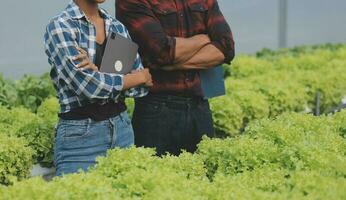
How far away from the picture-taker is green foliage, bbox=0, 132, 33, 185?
534cm

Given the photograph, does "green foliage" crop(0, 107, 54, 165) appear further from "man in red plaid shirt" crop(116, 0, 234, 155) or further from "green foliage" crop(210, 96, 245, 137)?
"green foliage" crop(210, 96, 245, 137)

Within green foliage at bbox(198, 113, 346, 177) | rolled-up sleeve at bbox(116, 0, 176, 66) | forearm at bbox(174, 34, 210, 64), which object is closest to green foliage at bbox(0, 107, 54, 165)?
rolled-up sleeve at bbox(116, 0, 176, 66)

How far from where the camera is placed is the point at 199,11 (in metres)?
5.39

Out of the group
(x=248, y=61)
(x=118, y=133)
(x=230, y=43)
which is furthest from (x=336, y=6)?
(x=118, y=133)

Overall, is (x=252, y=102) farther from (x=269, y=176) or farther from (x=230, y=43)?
(x=269, y=176)

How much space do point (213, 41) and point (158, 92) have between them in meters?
0.58

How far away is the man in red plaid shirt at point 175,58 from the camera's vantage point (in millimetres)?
5223

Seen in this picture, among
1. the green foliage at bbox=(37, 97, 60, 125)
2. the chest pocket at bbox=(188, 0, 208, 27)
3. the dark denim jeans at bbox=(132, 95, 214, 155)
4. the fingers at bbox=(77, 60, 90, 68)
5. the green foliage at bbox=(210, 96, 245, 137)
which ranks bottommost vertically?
the green foliage at bbox=(210, 96, 245, 137)

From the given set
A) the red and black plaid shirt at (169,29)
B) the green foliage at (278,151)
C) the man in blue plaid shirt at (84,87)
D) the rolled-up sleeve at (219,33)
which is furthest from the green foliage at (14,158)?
the rolled-up sleeve at (219,33)

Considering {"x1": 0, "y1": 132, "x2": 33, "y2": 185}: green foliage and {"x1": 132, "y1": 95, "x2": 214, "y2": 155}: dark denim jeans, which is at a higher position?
{"x1": 132, "y1": 95, "x2": 214, "y2": 155}: dark denim jeans

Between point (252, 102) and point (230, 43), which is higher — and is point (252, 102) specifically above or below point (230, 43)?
below

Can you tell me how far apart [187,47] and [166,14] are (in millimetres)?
288

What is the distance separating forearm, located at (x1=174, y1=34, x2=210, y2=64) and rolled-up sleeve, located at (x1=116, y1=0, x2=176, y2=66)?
38mm

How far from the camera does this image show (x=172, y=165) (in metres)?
4.22
